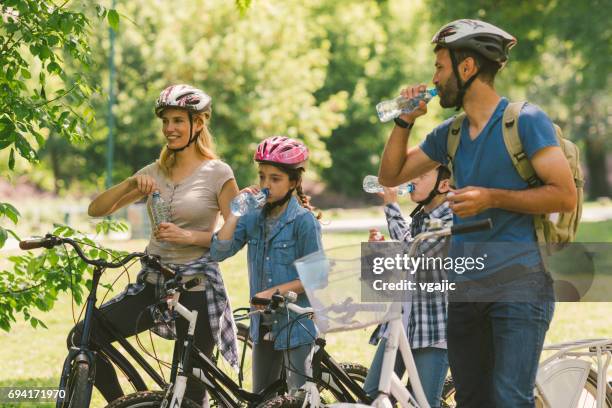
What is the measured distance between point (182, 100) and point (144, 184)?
451 mm

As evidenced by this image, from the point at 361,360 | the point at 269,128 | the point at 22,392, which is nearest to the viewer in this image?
the point at 22,392

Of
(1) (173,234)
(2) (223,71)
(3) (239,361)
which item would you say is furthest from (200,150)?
(2) (223,71)

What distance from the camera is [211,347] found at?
17.9ft

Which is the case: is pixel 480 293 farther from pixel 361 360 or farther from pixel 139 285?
pixel 361 360

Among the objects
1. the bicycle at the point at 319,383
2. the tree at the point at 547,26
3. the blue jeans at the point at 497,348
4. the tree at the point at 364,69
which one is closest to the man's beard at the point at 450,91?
the blue jeans at the point at 497,348

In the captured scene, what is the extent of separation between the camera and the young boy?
5312 millimetres

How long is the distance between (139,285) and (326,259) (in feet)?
5.35

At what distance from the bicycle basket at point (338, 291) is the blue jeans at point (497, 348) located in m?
0.31

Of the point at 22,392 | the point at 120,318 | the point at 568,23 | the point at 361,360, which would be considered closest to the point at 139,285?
the point at 120,318

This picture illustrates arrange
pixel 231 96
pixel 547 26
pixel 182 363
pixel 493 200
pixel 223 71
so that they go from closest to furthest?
1. pixel 493 200
2. pixel 182 363
3. pixel 547 26
4. pixel 223 71
5. pixel 231 96

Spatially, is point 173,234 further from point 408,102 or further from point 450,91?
point 450,91

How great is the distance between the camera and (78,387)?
4742 mm

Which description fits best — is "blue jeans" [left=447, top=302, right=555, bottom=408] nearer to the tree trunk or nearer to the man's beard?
the man's beard

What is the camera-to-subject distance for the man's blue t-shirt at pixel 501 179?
13.3ft
